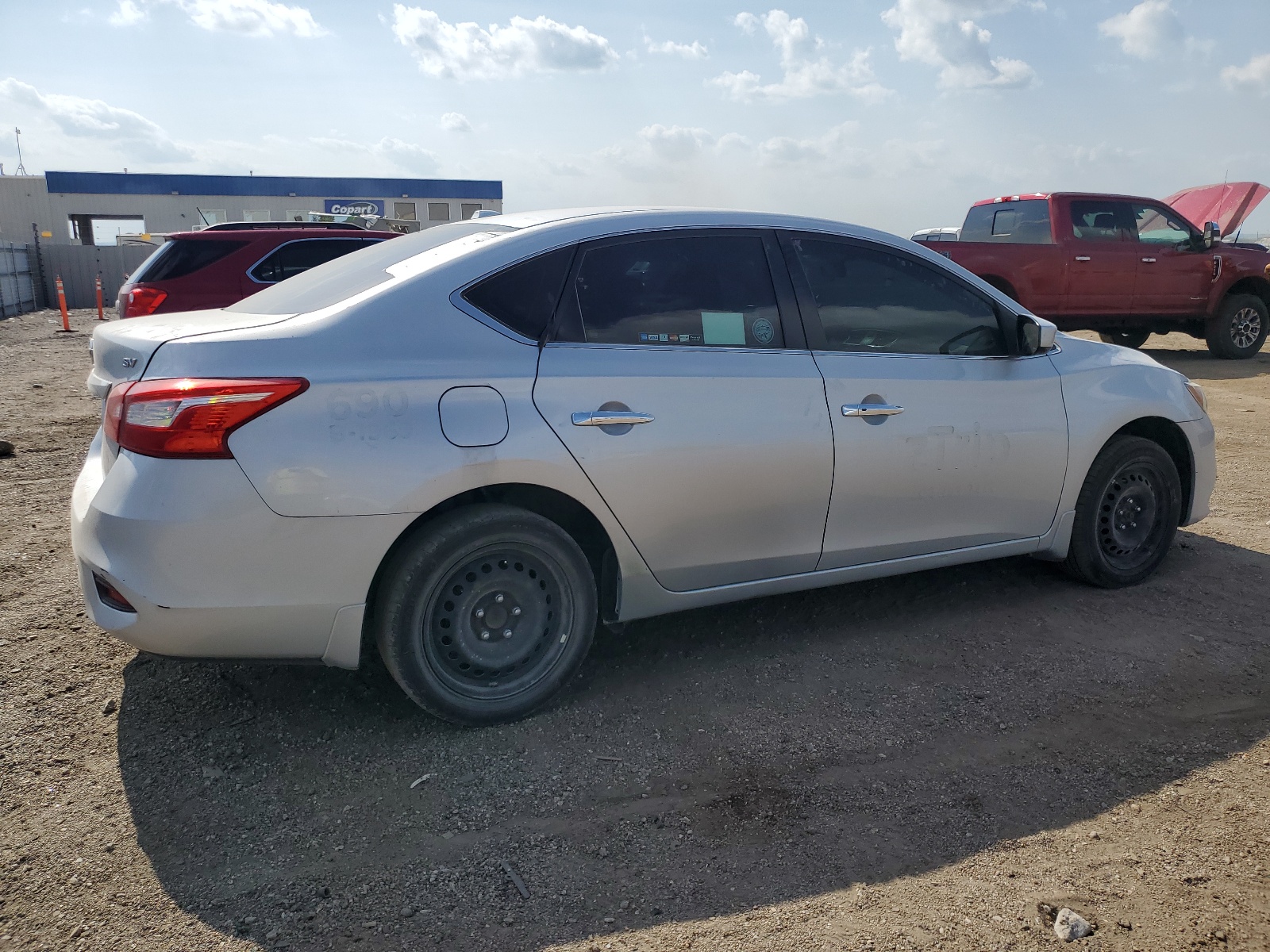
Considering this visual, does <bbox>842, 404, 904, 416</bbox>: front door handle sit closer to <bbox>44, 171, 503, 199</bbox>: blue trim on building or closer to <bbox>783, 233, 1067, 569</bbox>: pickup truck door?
<bbox>783, 233, 1067, 569</bbox>: pickup truck door

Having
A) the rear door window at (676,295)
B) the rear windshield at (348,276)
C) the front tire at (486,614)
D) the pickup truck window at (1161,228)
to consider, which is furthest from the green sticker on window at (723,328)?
the pickup truck window at (1161,228)

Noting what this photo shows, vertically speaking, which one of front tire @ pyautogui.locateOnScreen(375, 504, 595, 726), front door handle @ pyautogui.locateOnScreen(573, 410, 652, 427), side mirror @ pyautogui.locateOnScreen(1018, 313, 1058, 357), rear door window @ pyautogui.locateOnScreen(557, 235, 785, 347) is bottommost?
front tire @ pyautogui.locateOnScreen(375, 504, 595, 726)

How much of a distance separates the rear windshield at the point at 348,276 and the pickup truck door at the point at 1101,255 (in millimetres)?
10423

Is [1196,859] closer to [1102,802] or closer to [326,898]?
[1102,802]

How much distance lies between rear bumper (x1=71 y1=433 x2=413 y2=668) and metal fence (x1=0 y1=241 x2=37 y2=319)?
26.0 m

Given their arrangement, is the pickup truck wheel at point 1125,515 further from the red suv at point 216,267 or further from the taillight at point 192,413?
the red suv at point 216,267

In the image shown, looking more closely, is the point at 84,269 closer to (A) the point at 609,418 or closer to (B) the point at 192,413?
(B) the point at 192,413

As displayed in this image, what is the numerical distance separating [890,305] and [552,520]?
1703 mm

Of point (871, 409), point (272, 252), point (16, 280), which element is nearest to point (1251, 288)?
point (871, 409)

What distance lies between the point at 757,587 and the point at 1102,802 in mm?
1360

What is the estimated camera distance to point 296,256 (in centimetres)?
933

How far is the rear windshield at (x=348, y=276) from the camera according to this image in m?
3.33

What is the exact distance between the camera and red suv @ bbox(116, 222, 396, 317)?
8.89 meters

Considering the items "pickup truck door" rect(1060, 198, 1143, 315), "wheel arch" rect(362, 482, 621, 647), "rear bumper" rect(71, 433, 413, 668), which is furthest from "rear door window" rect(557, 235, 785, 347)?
"pickup truck door" rect(1060, 198, 1143, 315)
